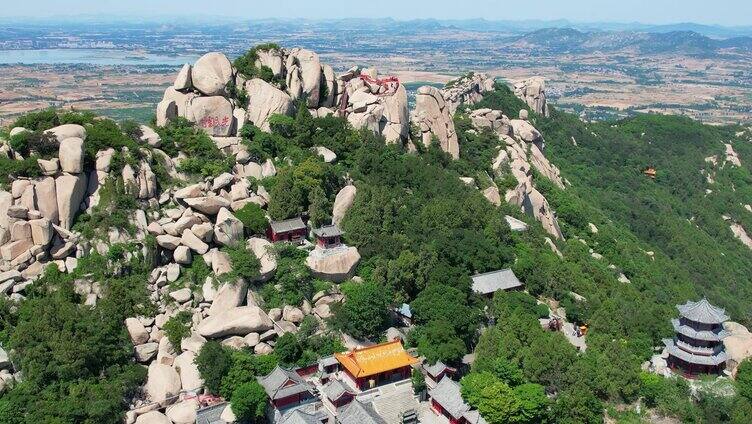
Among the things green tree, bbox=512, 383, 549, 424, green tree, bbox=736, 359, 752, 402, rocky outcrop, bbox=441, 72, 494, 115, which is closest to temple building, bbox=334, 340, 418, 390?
green tree, bbox=512, 383, 549, 424

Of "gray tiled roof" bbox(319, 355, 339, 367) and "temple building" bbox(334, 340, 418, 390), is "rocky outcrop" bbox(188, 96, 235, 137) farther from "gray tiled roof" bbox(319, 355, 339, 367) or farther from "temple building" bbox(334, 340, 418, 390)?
"temple building" bbox(334, 340, 418, 390)

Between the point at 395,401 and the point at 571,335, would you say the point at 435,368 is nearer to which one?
the point at 395,401

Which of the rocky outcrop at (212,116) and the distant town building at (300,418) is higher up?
the rocky outcrop at (212,116)

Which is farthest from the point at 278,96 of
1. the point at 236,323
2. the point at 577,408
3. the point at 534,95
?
the point at 534,95

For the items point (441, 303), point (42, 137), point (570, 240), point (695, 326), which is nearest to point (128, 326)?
point (42, 137)

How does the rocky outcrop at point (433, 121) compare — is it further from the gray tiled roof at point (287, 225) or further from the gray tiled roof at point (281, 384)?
the gray tiled roof at point (281, 384)

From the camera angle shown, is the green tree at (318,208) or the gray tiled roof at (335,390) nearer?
the gray tiled roof at (335,390)

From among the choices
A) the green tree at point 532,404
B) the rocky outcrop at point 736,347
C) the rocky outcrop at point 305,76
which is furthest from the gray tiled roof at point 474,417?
the rocky outcrop at point 305,76
